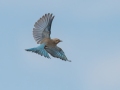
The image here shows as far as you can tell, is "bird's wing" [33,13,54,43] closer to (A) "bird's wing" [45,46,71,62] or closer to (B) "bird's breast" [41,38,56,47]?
(B) "bird's breast" [41,38,56,47]

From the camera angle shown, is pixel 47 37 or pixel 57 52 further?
pixel 47 37

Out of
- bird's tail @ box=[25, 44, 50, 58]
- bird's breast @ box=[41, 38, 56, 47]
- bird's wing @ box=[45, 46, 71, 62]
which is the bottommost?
bird's tail @ box=[25, 44, 50, 58]

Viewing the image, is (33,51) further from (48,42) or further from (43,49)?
(48,42)

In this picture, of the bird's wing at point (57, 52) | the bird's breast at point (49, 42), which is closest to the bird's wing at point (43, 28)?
the bird's breast at point (49, 42)

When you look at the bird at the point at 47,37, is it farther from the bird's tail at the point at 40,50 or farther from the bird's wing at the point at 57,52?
the bird's tail at the point at 40,50

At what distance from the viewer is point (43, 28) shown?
1595 cm

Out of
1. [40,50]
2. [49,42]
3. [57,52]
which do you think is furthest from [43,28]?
[40,50]

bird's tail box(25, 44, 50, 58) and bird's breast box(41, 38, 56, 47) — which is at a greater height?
bird's breast box(41, 38, 56, 47)

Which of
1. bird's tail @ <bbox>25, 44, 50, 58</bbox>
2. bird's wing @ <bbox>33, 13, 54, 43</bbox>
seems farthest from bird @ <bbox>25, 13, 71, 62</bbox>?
bird's tail @ <bbox>25, 44, 50, 58</bbox>

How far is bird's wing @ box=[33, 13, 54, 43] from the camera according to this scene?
1566 centimetres

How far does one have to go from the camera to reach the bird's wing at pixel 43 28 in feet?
51.4

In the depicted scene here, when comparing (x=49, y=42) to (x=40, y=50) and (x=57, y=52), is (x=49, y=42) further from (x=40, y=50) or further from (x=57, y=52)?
(x=40, y=50)

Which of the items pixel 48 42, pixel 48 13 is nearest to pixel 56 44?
pixel 48 42

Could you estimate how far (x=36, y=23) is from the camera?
1558 centimetres
